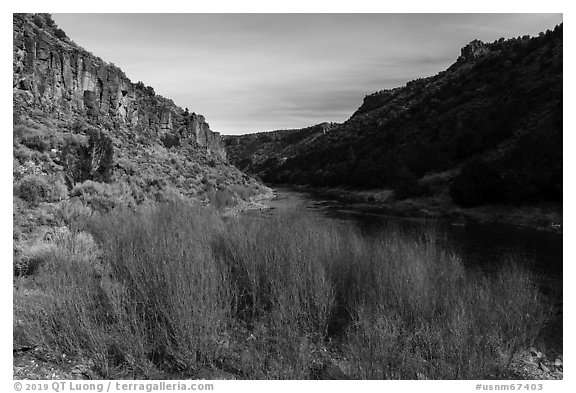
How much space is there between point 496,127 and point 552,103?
503 centimetres

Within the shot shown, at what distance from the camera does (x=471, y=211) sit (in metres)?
25.8

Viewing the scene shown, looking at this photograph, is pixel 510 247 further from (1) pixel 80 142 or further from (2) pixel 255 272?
(1) pixel 80 142

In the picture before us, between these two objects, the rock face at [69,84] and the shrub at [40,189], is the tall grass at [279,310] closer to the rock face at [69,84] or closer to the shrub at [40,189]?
the shrub at [40,189]

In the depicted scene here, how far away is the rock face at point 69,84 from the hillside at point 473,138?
1233 inches

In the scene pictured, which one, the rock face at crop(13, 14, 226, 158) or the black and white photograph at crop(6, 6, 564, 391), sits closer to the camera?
the black and white photograph at crop(6, 6, 564, 391)

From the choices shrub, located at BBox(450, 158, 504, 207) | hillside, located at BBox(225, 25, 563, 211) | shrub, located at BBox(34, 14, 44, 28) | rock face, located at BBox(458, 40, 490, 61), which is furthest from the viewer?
rock face, located at BBox(458, 40, 490, 61)

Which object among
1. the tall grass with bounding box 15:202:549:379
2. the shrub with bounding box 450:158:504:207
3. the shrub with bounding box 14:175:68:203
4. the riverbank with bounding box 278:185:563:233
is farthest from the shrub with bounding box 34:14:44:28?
the shrub with bounding box 450:158:504:207

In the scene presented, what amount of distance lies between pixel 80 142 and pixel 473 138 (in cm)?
3649

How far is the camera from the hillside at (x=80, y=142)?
15.6m

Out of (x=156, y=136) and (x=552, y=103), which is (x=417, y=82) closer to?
(x=552, y=103)

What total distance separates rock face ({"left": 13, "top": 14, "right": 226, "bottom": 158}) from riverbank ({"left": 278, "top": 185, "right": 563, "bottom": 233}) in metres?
29.2

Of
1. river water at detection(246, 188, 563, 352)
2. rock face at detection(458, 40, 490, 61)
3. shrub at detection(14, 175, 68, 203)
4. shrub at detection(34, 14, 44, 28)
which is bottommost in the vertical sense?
river water at detection(246, 188, 563, 352)

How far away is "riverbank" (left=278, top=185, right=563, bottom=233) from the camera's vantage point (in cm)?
2058

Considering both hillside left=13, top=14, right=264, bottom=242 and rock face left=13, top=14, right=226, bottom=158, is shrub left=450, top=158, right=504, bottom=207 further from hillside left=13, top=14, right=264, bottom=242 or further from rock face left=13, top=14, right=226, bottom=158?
rock face left=13, top=14, right=226, bottom=158
